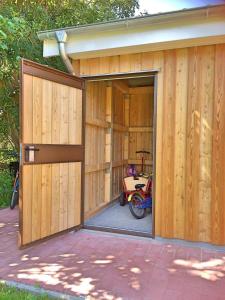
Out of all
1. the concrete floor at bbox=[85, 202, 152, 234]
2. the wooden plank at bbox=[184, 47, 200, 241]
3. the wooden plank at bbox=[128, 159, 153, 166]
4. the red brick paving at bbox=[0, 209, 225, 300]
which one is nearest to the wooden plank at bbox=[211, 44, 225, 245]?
the wooden plank at bbox=[184, 47, 200, 241]

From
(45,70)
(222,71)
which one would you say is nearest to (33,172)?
(45,70)

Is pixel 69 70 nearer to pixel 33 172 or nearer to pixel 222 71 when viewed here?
pixel 33 172

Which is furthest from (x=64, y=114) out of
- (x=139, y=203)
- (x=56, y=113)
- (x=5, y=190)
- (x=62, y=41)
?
(x=5, y=190)

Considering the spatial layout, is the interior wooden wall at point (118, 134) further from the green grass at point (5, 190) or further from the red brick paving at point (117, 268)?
the red brick paving at point (117, 268)

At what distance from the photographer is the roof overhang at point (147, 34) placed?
3373 mm

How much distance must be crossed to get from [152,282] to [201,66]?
2.54m

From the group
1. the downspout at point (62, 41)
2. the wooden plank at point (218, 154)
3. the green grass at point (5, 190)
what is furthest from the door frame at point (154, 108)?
the green grass at point (5, 190)

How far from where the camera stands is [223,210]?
368cm

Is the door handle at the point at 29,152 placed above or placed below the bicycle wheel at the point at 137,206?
above

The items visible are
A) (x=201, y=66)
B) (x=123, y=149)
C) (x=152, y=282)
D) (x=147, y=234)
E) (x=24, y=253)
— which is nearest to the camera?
(x=152, y=282)

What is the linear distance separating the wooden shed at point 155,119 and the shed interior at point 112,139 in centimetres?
48

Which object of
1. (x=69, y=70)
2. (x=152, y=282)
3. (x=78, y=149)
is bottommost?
(x=152, y=282)

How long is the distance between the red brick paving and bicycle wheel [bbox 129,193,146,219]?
3.10 ft

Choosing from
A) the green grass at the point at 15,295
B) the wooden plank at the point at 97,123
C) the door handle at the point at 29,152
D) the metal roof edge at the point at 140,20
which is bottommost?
the green grass at the point at 15,295
